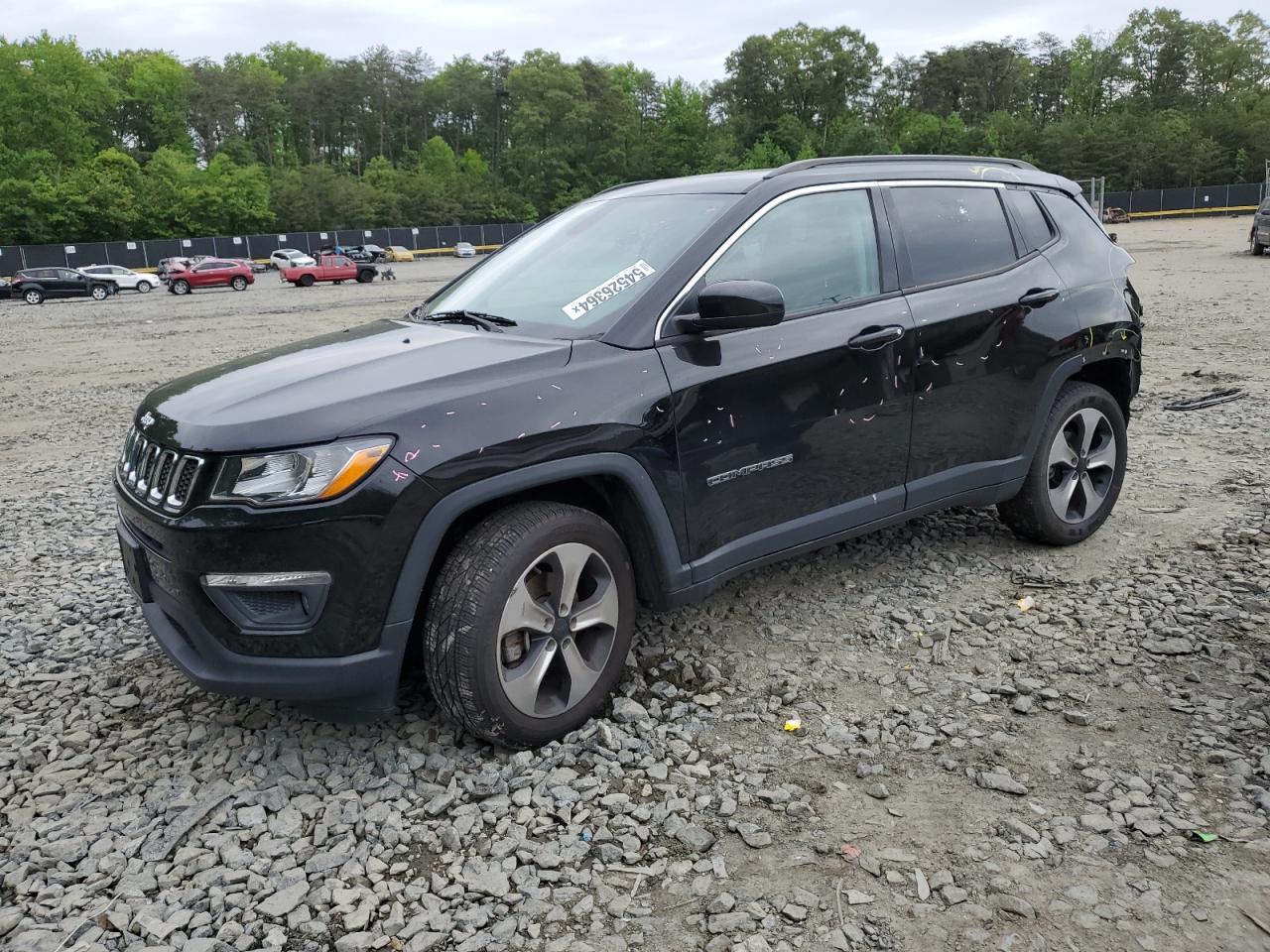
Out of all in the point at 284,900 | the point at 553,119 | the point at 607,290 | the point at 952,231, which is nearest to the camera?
the point at 284,900

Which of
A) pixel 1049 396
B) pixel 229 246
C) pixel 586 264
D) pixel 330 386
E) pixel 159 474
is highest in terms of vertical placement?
pixel 229 246

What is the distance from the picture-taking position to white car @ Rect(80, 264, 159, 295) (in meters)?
38.7

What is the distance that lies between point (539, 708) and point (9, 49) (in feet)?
341

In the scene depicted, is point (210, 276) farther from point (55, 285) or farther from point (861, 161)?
point (861, 161)

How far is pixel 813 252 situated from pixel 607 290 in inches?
34.0

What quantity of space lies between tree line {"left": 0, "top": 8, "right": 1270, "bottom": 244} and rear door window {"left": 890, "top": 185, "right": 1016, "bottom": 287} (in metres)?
75.8

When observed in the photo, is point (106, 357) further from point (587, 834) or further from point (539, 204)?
point (539, 204)

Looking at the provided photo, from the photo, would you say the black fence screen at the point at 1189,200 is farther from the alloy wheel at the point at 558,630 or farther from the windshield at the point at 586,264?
the alloy wheel at the point at 558,630

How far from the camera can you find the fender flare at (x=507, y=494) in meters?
2.86

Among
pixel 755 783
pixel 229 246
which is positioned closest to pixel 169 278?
pixel 229 246

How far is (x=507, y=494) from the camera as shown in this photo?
3.01 m

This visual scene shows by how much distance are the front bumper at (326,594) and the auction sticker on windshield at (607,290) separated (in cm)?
103

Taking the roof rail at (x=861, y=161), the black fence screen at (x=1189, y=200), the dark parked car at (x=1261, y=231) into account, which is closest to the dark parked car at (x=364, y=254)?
the dark parked car at (x=1261, y=231)

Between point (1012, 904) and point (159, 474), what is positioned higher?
point (159, 474)
